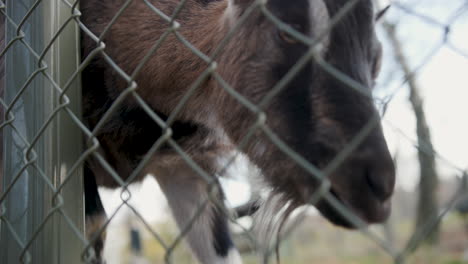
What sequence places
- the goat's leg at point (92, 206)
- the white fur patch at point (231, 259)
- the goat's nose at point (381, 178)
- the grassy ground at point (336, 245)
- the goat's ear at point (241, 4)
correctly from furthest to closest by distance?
the grassy ground at point (336, 245) < the white fur patch at point (231, 259) < the goat's leg at point (92, 206) < the goat's ear at point (241, 4) < the goat's nose at point (381, 178)

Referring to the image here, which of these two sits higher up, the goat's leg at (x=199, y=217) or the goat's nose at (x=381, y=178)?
the goat's nose at (x=381, y=178)

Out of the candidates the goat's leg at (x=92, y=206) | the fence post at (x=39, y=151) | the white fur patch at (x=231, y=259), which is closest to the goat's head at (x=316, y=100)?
the fence post at (x=39, y=151)

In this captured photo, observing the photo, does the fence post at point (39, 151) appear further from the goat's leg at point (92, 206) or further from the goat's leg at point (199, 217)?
the goat's leg at point (199, 217)

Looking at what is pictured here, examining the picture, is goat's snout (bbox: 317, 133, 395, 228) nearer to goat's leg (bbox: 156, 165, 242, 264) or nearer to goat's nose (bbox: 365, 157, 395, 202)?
goat's nose (bbox: 365, 157, 395, 202)

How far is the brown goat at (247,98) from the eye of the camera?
163cm

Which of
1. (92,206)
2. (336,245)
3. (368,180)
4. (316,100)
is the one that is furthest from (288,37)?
(336,245)

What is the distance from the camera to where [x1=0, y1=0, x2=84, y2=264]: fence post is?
1827 millimetres

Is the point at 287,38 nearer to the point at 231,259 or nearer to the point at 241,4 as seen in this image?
the point at 241,4

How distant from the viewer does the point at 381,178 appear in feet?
5.03

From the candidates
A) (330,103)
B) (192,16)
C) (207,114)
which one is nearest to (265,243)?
(207,114)

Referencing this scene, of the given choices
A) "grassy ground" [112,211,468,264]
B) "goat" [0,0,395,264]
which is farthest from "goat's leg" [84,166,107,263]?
"grassy ground" [112,211,468,264]

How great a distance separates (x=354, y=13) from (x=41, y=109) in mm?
1219

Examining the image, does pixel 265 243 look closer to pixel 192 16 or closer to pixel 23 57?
pixel 192 16

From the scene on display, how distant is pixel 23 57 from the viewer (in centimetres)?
198
